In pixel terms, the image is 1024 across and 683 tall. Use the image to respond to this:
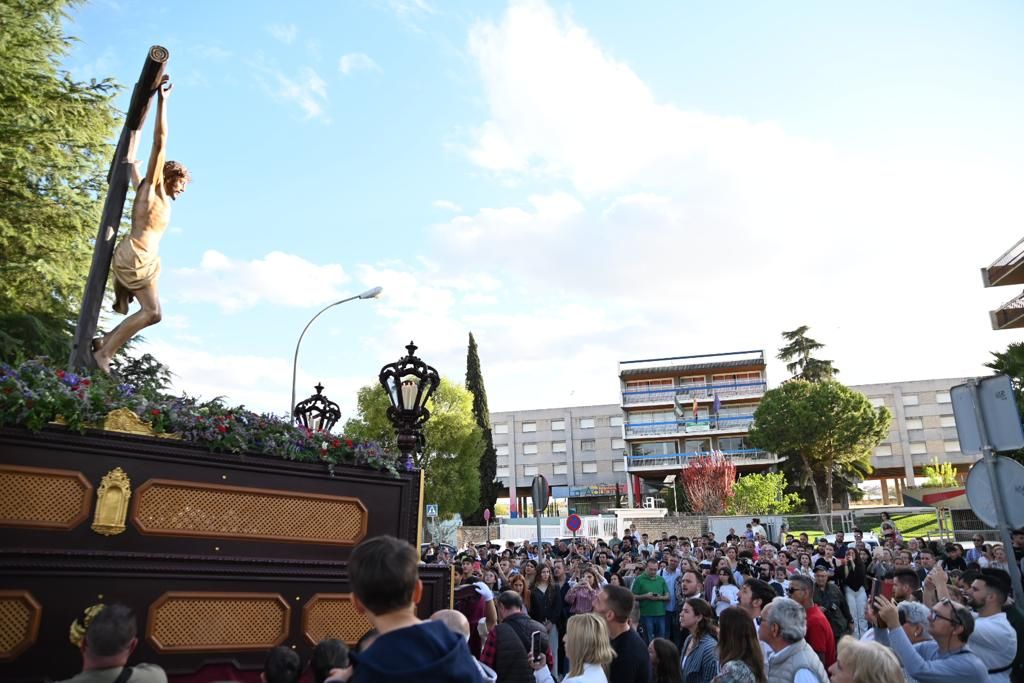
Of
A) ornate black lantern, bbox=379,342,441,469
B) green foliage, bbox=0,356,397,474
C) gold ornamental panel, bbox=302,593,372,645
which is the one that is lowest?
gold ornamental panel, bbox=302,593,372,645

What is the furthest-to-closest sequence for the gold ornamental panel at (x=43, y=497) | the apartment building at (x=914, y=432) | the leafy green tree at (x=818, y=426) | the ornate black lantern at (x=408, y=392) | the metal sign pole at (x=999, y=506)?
the apartment building at (x=914, y=432) → the leafy green tree at (x=818, y=426) → the ornate black lantern at (x=408, y=392) → the gold ornamental panel at (x=43, y=497) → the metal sign pole at (x=999, y=506)

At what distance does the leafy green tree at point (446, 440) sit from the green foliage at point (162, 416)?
34846mm

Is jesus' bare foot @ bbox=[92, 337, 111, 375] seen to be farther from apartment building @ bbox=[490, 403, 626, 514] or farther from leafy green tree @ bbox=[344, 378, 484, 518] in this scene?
apartment building @ bbox=[490, 403, 626, 514]

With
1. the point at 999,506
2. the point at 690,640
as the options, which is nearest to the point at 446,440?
the point at 690,640

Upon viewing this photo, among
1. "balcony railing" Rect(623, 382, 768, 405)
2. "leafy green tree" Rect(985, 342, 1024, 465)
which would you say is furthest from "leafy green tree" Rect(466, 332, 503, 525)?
"leafy green tree" Rect(985, 342, 1024, 465)

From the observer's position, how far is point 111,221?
278 inches

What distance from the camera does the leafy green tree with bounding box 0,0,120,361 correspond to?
617 inches

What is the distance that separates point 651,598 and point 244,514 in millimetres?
8256

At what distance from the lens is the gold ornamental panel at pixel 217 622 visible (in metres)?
5.57

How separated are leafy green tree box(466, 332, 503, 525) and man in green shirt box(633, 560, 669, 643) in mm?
32405

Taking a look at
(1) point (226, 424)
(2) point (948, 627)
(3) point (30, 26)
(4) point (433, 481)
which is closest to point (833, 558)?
(2) point (948, 627)

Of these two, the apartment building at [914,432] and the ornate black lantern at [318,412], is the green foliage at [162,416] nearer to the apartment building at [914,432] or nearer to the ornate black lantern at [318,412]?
the ornate black lantern at [318,412]

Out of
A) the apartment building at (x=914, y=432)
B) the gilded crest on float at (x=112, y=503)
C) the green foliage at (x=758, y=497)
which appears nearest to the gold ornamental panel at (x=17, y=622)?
the gilded crest on float at (x=112, y=503)

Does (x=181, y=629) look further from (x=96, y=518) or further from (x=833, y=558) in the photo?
(x=833, y=558)
